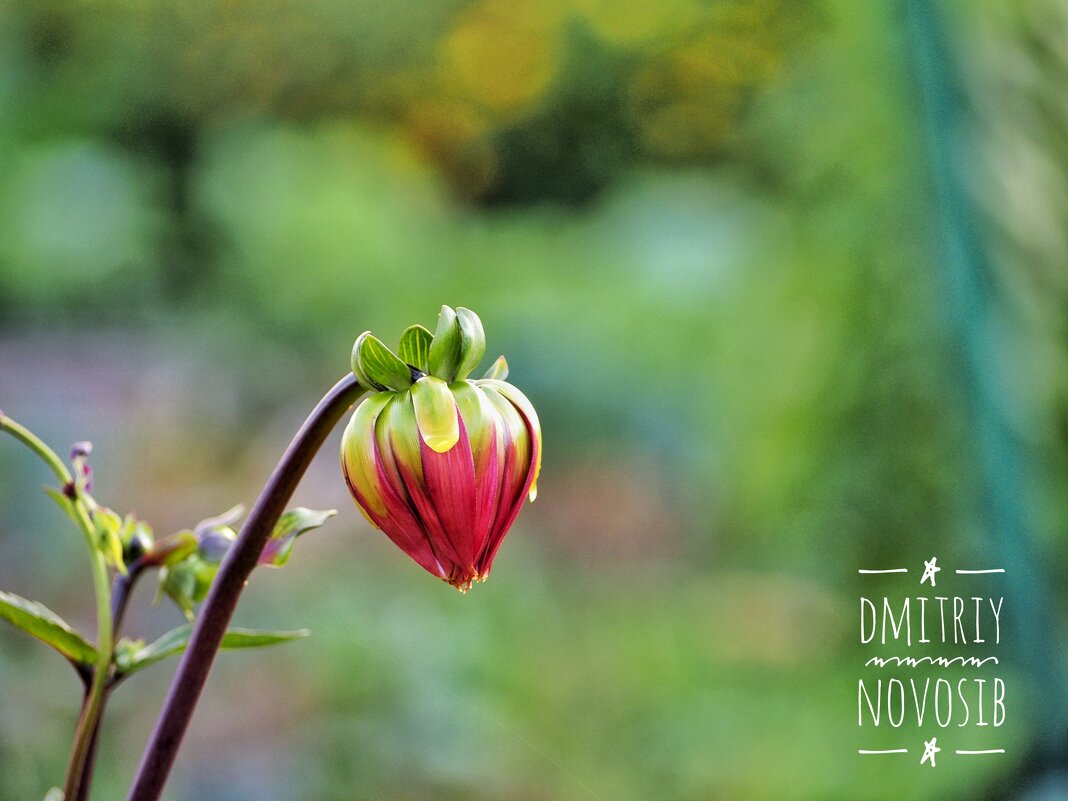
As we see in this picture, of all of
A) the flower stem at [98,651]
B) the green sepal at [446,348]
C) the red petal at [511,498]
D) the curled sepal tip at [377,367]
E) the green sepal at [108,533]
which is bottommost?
the flower stem at [98,651]

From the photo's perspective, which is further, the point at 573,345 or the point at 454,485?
the point at 573,345

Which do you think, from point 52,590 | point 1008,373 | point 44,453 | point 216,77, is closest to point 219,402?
point 52,590

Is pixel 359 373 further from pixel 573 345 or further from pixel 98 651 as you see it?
pixel 573 345

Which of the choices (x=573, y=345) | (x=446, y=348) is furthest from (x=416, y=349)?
(x=573, y=345)

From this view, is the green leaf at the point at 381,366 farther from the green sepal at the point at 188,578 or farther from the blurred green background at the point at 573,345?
the blurred green background at the point at 573,345

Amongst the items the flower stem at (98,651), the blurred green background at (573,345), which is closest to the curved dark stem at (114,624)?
the flower stem at (98,651)

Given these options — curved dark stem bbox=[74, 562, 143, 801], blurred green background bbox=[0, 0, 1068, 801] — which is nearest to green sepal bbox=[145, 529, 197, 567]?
curved dark stem bbox=[74, 562, 143, 801]

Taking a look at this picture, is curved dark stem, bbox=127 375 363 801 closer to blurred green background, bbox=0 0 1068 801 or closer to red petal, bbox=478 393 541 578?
red petal, bbox=478 393 541 578
